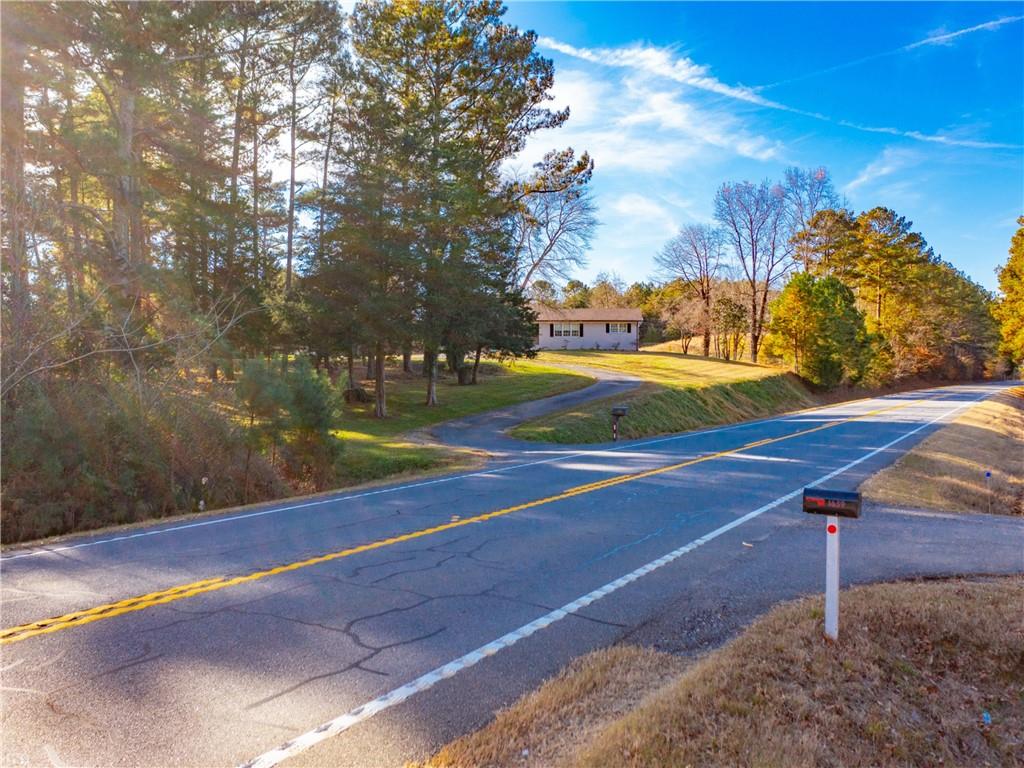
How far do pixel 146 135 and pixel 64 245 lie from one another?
6993 mm

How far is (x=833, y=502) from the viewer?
4.98 m

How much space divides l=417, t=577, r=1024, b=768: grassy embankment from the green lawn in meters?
11.7

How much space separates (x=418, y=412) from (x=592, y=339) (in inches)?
1650

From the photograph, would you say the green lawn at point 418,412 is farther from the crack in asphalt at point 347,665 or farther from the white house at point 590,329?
the white house at point 590,329

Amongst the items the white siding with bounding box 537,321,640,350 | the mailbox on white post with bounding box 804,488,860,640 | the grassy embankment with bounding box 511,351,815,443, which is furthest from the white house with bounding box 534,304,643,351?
the mailbox on white post with bounding box 804,488,860,640

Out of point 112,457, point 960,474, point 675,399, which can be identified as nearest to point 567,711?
point 112,457

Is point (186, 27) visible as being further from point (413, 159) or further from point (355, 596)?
point (355, 596)

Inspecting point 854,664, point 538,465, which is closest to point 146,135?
point 538,465

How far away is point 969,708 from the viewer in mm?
4539

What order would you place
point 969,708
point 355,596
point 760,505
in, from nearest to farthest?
point 969,708, point 355,596, point 760,505

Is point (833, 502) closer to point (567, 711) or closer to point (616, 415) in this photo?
point (567, 711)

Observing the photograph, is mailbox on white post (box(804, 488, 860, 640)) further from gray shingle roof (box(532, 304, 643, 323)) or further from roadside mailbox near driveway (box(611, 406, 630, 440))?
gray shingle roof (box(532, 304, 643, 323))

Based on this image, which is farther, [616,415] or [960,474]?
[616,415]

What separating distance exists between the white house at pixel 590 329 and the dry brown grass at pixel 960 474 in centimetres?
4203
